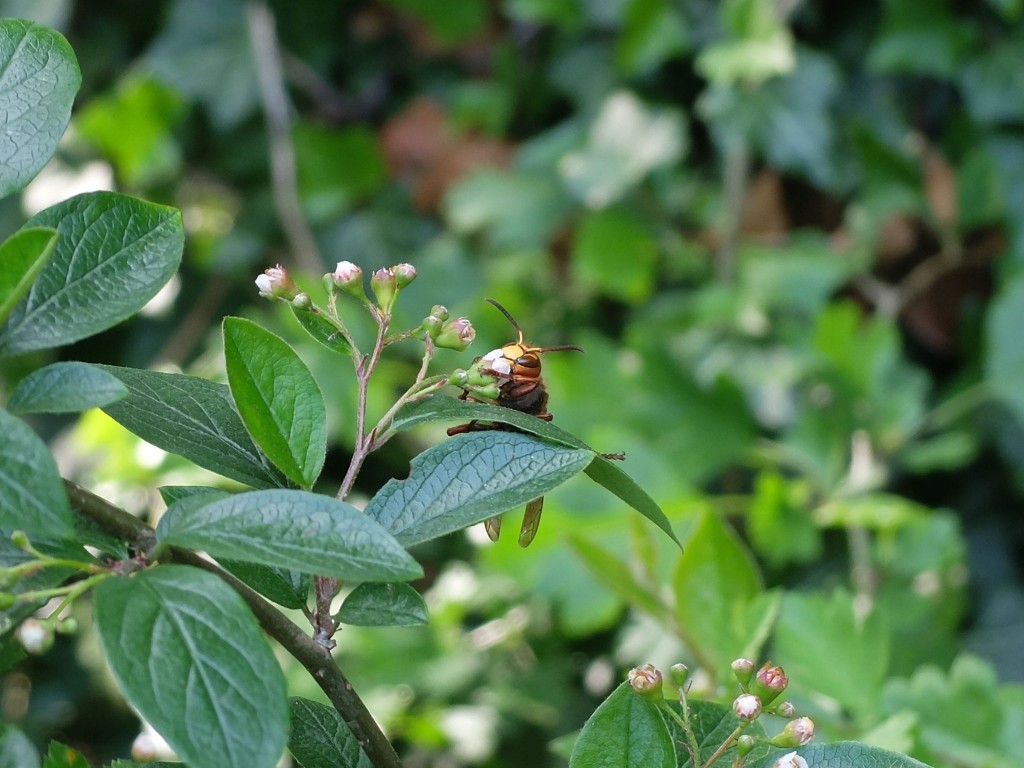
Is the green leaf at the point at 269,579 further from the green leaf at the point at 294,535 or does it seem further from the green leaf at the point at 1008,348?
the green leaf at the point at 1008,348

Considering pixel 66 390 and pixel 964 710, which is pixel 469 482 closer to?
A: pixel 66 390

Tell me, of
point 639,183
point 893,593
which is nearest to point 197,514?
point 893,593

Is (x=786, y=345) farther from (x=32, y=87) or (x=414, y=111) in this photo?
(x=32, y=87)

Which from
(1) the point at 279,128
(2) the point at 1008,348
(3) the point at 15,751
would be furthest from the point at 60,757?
(1) the point at 279,128

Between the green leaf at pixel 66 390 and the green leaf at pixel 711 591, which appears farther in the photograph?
the green leaf at pixel 711 591

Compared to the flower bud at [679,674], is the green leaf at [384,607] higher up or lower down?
higher up

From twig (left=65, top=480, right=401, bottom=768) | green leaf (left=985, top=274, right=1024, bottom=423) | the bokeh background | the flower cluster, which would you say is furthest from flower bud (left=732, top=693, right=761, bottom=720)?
green leaf (left=985, top=274, right=1024, bottom=423)

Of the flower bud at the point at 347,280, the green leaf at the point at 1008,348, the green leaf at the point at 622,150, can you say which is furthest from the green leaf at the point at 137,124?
the flower bud at the point at 347,280
